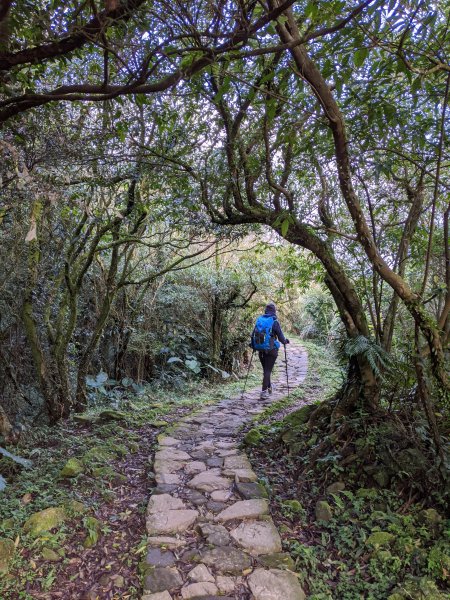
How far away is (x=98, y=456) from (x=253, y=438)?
1.91 meters

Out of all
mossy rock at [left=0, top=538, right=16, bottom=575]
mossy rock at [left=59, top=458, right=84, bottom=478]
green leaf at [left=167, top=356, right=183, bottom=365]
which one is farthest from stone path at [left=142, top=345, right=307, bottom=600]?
green leaf at [left=167, top=356, right=183, bottom=365]

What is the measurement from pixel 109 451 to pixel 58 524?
59.5 inches

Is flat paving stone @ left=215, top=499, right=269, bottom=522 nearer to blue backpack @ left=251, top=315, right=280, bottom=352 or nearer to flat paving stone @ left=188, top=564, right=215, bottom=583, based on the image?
flat paving stone @ left=188, top=564, right=215, bottom=583

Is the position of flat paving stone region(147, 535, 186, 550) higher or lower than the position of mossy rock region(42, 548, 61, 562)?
higher

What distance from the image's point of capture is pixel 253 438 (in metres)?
5.23

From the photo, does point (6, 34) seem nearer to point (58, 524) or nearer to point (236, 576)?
point (58, 524)

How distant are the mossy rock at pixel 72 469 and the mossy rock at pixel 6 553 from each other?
102 cm

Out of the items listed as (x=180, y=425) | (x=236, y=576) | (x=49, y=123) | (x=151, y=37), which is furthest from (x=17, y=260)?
(x=236, y=576)

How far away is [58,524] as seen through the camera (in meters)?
3.24

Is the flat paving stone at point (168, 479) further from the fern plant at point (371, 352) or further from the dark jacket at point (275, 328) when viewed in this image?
the dark jacket at point (275, 328)

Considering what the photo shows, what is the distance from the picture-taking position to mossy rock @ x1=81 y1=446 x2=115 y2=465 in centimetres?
434

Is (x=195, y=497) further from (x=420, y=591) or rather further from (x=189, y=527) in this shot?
(x=420, y=591)

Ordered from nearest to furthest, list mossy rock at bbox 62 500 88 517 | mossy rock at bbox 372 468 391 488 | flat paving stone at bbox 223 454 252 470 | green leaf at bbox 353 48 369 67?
green leaf at bbox 353 48 369 67 < mossy rock at bbox 62 500 88 517 < mossy rock at bbox 372 468 391 488 < flat paving stone at bbox 223 454 252 470

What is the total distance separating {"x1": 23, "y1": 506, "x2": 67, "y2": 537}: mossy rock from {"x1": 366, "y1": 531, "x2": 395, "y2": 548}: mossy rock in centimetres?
245
